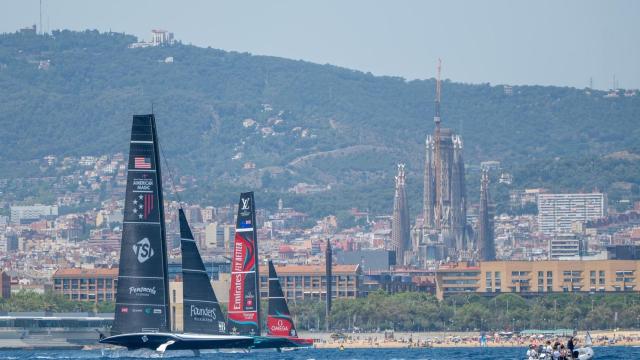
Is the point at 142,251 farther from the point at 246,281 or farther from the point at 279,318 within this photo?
the point at 279,318

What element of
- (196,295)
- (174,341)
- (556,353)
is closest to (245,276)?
(196,295)

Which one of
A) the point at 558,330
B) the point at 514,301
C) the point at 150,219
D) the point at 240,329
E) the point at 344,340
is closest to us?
the point at 150,219

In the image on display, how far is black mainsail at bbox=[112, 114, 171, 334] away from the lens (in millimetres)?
66562

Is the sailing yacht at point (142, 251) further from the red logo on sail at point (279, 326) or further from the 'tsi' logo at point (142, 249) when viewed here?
the red logo on sail at point (279, 326)

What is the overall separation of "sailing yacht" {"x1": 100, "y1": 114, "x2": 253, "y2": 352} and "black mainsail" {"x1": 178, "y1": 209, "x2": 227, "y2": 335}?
4633 mm

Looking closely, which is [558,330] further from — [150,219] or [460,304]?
[150,219]

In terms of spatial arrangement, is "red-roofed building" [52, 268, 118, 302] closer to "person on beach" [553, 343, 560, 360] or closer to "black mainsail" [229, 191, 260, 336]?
"black mainsail" [229, 191, 260, 336]

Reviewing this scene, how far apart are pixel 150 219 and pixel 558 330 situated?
3834 inches

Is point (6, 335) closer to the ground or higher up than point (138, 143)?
closer to the ground

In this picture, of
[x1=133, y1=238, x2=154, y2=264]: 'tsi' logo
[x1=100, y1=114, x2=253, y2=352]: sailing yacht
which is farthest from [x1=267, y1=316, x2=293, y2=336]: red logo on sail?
[x1=133, y1=238, x2=154, y2=264]: 'tsi' logo

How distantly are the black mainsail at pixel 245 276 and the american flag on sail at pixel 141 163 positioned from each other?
16077 mm

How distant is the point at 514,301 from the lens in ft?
587

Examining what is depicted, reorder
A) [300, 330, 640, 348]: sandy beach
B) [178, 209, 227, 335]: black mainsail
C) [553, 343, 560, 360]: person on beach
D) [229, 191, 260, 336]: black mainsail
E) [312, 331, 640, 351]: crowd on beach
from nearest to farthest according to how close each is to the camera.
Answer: [553, 343, 560, 360]: person on beach → [178, 209, 227, 335]: black mainsail → [229, 191, 260, 336]: black mainsail → [312, 331, 640, 351]: crowd on beach → [300, 330, 640, 348]: sandy beach

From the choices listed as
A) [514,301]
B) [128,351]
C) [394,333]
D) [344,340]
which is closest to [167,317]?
[128,351]
